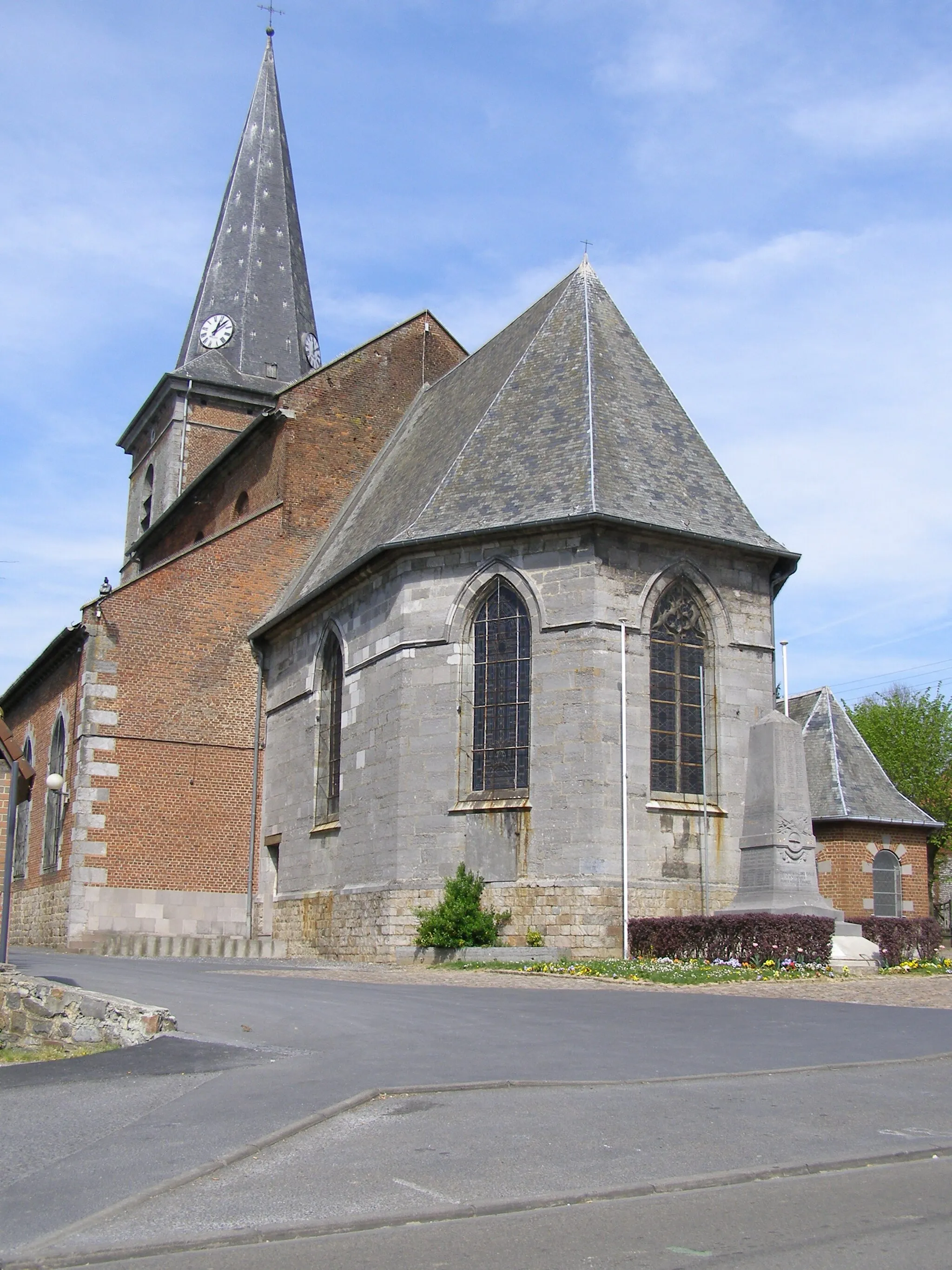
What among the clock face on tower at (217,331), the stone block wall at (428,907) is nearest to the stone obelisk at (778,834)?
the stone block wall at (428,907)

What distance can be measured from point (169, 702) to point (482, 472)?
7.87 metres

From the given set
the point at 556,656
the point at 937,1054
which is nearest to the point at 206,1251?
the point at 937,1054

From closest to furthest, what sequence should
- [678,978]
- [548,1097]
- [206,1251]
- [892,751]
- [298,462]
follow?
1. [206,1251]
2. [548,1097]
3. [678,978]
4. [298,462]
5. [892,751]

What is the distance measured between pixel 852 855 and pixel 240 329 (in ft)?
78.3

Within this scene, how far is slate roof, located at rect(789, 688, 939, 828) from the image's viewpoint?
25.2 meters

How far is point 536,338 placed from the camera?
23.9 metres

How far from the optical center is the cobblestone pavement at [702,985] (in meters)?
13.5

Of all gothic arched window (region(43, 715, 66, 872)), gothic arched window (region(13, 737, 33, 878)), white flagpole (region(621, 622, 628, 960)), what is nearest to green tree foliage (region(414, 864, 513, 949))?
white flagpole (region(621, 622, 628, 960))

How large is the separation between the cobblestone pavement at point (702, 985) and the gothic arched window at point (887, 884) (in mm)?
9279

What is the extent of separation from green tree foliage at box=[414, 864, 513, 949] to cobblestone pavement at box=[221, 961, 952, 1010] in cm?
97

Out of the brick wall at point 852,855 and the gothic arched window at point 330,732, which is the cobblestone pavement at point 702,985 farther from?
the brick wall at point 852,855

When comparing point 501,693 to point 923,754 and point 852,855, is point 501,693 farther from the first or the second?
point 923,754

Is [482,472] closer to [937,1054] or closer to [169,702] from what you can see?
[169,702]

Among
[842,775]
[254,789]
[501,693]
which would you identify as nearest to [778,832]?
[501,693]
